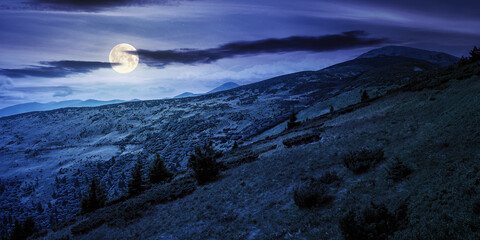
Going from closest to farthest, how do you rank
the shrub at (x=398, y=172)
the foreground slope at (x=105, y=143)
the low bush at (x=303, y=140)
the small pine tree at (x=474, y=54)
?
the shrub at (x=398, y=172) → the low bush at (x=303, y=140) → the small pine tree at (x=474, y=54) → the foreground slope at (x=105, y=143)

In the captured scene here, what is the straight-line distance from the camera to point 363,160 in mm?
11430

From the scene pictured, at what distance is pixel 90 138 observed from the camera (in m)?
116

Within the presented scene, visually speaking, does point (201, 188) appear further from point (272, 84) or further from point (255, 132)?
point (272, 84)

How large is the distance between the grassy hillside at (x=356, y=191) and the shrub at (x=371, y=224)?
3 centimetres

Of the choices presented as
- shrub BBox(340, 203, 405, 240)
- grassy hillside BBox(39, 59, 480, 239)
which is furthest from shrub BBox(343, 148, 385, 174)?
shrub BBox(340, 203, 405, 240)

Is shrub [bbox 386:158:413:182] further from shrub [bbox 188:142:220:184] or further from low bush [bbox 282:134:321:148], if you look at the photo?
shrub [bbox 188:142:220:184]

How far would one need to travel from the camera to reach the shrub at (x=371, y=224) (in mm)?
6156

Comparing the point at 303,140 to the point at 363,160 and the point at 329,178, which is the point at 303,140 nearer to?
the point at 363,160

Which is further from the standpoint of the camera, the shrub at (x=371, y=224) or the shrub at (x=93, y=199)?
the shrub at (x=93, y=199)

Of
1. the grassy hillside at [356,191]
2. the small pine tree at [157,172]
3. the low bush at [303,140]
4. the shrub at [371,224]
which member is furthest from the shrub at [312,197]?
the small pine tree at [157,172]

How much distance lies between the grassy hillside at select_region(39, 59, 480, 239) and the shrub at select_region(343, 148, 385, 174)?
0.16ft

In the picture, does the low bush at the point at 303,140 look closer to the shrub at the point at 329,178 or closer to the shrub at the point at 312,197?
the shrub at the point at 329,178

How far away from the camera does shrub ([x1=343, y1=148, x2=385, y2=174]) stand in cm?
1096

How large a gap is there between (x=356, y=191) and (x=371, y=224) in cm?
327
